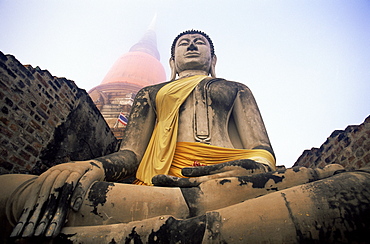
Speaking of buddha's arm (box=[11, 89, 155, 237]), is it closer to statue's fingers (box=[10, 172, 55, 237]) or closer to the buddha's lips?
statue's fingers (box=[10, 172, 55, 237])

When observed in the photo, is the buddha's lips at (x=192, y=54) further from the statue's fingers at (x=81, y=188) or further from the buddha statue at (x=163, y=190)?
the statue's fingers at (x=81, y=188)

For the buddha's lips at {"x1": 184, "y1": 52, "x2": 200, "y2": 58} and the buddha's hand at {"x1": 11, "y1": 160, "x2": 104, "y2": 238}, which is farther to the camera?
the buddha's lips at {"x1": 184, "y1": 52, "x2": 200, "y2": 58}

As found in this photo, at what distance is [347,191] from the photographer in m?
1.24

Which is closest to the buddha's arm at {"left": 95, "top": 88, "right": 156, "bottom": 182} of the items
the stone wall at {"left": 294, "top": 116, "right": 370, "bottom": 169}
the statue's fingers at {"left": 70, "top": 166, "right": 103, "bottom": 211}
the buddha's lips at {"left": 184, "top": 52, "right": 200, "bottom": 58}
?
the statue's fingers at {"left": 70, "top": 166, "right": 103, "bottom": 211}

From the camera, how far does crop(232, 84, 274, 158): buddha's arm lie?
9.04 ft

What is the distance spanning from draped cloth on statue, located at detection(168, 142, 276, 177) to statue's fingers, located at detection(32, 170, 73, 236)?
3.39 ft

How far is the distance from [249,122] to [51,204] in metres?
2.13

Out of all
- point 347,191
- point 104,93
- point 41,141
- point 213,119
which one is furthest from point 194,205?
point 104,93

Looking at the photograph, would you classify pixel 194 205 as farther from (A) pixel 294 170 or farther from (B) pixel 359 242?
(B) pixel 359 242

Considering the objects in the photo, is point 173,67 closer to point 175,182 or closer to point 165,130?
point 165,130

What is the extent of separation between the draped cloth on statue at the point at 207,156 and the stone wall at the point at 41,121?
120cm

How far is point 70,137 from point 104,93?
1137cm

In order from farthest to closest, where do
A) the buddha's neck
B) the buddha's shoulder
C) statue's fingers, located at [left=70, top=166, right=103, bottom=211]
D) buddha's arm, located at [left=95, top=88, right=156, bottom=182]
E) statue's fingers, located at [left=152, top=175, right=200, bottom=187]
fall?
the buddha's neck, the buddha's shoulder, buddha's arm, located at [left=95, top=88, right=156, bottom=182], statue's fingers, located at [left=152, top=175, right=200, bottom=187], statue's fingers, located at [left=70, top=166, right=103, bottom=211]

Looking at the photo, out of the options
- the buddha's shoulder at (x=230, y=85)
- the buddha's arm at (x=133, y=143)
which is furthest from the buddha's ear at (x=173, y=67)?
the buddha's shoulder at (x=230, y=85)
